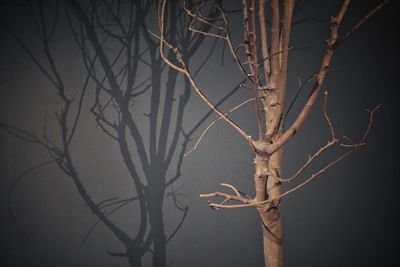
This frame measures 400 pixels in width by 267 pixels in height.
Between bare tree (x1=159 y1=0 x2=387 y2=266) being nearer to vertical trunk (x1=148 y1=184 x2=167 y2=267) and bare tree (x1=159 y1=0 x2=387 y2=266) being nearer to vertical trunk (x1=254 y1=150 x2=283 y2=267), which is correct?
vertical trunk (x1=254 y1=150 x2=283 y2=267)

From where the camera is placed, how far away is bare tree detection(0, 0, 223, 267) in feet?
4.74

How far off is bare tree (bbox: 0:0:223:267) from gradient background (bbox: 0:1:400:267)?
0.04 m

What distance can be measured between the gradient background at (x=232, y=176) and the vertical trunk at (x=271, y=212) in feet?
1.95

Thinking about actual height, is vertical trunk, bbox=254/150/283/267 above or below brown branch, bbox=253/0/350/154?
below

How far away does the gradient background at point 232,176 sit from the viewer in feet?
4.72

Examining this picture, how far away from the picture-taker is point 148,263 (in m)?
1.49

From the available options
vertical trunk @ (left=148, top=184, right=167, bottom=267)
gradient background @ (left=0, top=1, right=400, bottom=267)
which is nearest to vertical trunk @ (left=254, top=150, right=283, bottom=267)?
gradient background @ (left=0, top=1, right=400, bottom=267)

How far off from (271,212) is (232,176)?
24.7 inches

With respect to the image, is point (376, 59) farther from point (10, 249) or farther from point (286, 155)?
point (10, 249)

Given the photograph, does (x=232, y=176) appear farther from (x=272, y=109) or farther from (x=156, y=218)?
(x=272, y=109)

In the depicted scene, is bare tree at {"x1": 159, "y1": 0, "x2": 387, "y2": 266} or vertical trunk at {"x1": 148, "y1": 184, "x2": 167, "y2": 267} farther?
vertical trunk at {"x1": 148, "y1": 184, "x2": 167, "y2": 267}

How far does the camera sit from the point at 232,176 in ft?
4.84

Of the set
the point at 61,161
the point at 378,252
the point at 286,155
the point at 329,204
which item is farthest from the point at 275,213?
the point at 61,161

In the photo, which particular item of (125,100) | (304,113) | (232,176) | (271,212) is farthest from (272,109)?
(125,100)
